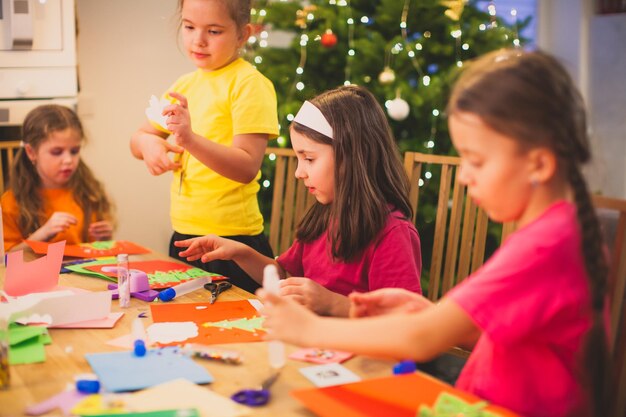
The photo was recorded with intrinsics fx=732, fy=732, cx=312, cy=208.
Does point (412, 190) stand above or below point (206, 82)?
below

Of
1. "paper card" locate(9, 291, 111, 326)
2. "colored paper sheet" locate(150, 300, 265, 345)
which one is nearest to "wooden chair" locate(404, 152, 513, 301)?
"colored paper sheet" locate(150, 300, 265, 345)

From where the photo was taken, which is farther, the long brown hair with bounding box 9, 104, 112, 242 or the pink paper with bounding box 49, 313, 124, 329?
the long brown hair with bounding box 9, 104, 112, 242

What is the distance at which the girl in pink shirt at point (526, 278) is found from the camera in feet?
2.89

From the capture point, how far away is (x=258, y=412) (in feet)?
3.09

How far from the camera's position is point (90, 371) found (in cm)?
108

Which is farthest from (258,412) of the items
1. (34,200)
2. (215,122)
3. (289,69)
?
(289,69)

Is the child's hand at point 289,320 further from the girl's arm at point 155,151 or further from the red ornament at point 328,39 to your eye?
the red ornament at point 328,39

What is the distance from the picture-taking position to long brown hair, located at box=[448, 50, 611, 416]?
86 centimetres

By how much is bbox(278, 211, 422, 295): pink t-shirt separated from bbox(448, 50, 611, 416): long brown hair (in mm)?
627

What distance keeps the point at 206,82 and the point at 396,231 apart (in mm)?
724

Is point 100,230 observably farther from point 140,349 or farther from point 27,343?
point 140,349

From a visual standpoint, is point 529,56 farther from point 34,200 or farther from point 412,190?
point 34,200

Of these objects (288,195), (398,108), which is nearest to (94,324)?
(288,195)

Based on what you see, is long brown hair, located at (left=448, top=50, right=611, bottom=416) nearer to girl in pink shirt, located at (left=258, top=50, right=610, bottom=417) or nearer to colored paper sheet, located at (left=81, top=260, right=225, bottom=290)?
girl in pink shirt, located at (left=258, top=50, right=610, bottom=417)
